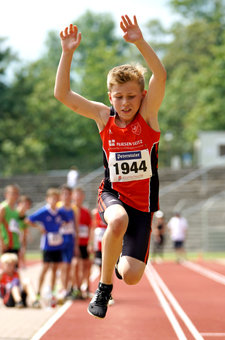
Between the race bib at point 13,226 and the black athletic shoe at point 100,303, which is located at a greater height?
the race bib at point 13,226

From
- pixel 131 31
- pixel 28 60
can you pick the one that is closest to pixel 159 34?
pixel 28 60

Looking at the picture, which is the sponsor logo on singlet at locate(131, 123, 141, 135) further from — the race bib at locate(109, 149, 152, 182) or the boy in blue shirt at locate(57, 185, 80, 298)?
the boy in blue shirt at locate(57, 185, 80, 298)

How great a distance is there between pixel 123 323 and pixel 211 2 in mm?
64492

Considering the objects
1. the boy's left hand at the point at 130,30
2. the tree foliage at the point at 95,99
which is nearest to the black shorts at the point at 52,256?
the boy's left hand at the point at 130,30

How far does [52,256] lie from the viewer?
10070 millimetres

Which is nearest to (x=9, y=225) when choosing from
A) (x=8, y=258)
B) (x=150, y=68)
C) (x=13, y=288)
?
(x=8, y=258)

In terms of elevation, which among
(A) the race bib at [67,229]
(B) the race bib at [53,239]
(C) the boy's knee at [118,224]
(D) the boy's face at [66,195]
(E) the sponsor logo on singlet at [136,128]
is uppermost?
(E) the sponsor logo on singlet at [136,128]

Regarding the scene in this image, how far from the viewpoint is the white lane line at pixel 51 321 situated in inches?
265

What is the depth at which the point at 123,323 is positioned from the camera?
774cm

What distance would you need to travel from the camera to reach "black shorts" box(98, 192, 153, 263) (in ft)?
16.2

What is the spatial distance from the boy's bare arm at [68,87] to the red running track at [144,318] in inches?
119

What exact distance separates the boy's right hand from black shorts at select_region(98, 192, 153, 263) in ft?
4.68

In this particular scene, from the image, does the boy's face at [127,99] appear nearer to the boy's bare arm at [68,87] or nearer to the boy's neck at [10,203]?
the boy's bare arm at [68,87]

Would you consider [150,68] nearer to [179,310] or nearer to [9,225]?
[179,310]
